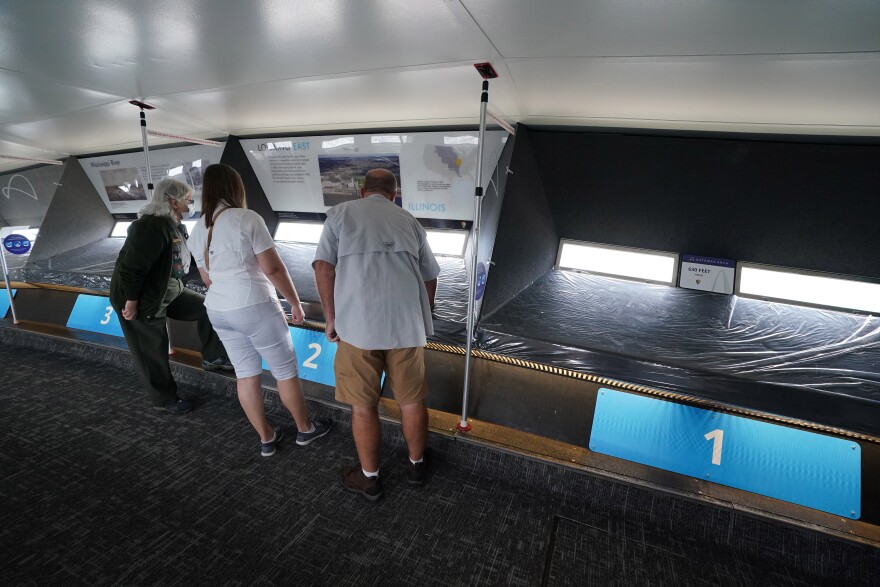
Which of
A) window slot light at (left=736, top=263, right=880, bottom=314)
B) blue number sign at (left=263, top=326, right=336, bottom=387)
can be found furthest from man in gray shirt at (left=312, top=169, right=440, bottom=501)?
window slot light at (left=736, top=263, right=880, bottom=314)

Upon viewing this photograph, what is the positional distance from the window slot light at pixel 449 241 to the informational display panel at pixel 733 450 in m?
1.49

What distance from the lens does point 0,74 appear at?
1.90 metres

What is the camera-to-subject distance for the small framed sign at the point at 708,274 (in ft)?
7.38

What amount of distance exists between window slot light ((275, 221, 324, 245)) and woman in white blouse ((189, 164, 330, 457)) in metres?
1.66

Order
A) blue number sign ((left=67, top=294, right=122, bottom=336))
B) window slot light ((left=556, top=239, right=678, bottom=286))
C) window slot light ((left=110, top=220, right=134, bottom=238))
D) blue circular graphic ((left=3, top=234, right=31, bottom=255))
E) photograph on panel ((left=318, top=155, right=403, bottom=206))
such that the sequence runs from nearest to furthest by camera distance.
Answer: window slot light ((left=556, top=239, right=678, bottom=286)) → photograph on panel ((left=318, top=155, right=403, bottom=206)) → blue number sign ((left=67, top=294, right=122, bottom=336)) → blue circular graphic ((left=3, top=234, right=31, bottom=255)) → window slot light ((left=110, top=220, right=134, bottom=238))

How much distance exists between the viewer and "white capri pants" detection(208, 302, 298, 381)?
1617 millimetres

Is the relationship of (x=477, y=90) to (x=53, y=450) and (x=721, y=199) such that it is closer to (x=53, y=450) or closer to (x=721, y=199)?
(x=721, y=199)

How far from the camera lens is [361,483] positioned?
5.21 feet

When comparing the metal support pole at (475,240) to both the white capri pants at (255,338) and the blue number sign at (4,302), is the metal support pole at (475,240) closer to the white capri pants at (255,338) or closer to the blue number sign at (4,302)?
the white capri pants at (255,338)

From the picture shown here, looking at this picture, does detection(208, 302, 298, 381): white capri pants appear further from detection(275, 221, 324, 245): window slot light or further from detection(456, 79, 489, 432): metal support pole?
detection(275, 221, 324, 245): window slot light

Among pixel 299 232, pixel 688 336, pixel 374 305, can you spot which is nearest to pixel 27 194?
pixel 299 232

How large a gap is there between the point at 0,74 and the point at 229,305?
170cm

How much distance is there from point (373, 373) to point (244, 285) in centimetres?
63

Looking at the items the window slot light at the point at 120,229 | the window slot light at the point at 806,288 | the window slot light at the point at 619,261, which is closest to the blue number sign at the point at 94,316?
the window slot light at the point at 120,229
